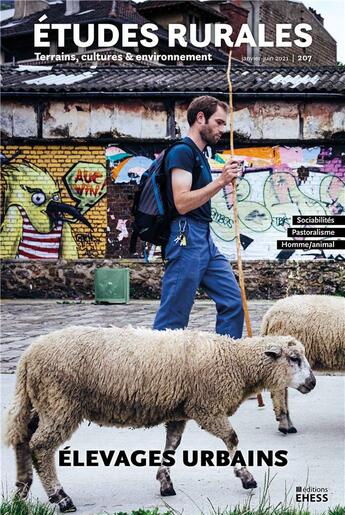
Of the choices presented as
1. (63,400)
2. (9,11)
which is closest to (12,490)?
(63,400)

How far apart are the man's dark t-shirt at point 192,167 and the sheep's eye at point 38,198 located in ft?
41.3

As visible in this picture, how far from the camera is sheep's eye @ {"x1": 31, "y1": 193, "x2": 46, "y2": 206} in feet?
57.8

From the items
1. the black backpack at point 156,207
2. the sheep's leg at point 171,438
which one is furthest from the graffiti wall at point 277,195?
the sheep's leg at point 171,438

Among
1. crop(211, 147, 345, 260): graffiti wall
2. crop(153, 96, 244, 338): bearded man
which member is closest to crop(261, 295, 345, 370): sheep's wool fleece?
crop(153, 96, 244, 338): bearded man

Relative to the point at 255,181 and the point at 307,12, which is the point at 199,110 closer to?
the point at 255,181

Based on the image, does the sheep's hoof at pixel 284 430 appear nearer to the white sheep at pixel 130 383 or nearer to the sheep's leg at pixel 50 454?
the white sheep at pixel 130 383

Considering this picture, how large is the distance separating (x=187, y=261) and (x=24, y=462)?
1477 millimetres

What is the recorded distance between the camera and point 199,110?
5.27 meters

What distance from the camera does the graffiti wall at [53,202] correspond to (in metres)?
17.4

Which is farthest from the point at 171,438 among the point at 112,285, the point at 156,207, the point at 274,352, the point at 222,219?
the point at 222,219

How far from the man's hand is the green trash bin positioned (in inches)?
440

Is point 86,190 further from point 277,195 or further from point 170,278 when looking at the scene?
point 170,278

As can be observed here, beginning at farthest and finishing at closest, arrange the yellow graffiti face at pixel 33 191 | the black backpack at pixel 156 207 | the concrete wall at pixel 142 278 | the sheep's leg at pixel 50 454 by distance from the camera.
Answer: the yellow graffiti face at pixel 33 191, the concrete wall at pixel 142 278, the black backpack at pixel 156 207, the sheep's leg at pixel 50 454

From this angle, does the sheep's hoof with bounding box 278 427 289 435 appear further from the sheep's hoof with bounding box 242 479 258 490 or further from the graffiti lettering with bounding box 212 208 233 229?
the graffiti lettering with bounding box 212 208 233 229
